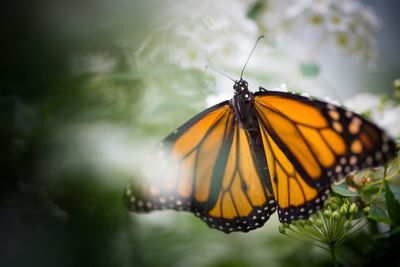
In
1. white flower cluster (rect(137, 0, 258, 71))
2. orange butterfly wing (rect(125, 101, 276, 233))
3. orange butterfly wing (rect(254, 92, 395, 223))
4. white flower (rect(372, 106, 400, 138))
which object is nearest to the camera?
orange butterfly wing (rect(254, 92, 395, 223))

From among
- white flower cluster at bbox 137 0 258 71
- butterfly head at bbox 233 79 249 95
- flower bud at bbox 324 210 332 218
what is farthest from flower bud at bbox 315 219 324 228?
white flower cluster at bbox 137 0 258 71

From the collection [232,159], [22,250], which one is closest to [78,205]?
[22,250]

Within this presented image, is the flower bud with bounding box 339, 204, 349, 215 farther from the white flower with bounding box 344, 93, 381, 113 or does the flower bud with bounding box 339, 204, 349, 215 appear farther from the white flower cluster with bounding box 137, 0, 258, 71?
the white flower cluster with bounding box 137, 0, 258, 71

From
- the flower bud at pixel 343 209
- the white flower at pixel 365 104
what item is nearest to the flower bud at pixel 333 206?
the flower bud at pixel 343 209

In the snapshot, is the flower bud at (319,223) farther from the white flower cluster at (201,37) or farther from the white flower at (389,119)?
the white flower cluster at (201,37)

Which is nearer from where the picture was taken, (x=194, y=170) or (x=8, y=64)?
(x=194, y=170)

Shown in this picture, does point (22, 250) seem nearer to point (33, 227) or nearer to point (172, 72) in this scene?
point (33, 227)

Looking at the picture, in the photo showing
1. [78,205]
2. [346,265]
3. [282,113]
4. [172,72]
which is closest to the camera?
[282,113]
